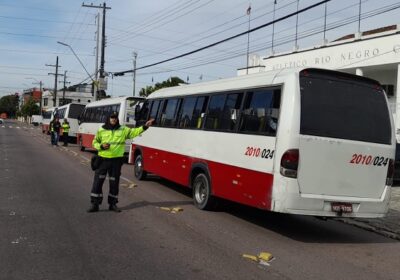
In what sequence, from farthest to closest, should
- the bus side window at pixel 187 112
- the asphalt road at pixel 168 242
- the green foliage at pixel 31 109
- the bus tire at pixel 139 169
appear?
the green foliage at pixel 31 109
the bus tire at pixel 139 169
the bus side window at pixel 187 112
the asphalt road at pixel 168 242

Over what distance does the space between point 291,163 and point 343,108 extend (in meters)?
1.31

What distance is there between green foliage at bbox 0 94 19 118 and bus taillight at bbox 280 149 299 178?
190 metres

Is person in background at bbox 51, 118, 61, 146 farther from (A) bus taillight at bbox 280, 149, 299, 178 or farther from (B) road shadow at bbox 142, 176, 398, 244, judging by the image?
(A) bus taillight at bbox 280, 149, 299, 178

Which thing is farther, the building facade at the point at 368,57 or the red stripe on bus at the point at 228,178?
the building facade at the point at 368,57

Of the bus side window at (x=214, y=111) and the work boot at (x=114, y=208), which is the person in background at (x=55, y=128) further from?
the work boot at (x=114, y=208)

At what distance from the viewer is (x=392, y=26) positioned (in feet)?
94.0

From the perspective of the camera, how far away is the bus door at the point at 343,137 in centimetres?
824

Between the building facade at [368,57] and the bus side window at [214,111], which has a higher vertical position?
the building facade at [368,57]

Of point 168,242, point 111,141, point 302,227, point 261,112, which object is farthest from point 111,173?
point 302,227

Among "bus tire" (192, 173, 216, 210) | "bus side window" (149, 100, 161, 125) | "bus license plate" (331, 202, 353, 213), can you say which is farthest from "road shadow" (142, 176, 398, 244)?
"bus side window" (149, 100, 161, 125)

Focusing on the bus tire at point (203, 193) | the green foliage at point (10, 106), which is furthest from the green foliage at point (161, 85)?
the green foliage at point (10, 106)

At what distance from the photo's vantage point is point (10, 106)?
189 m

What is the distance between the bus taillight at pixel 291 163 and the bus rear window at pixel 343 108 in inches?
13.9

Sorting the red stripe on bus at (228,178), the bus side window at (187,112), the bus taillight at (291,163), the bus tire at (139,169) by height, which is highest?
the bus side window at (187,112)
